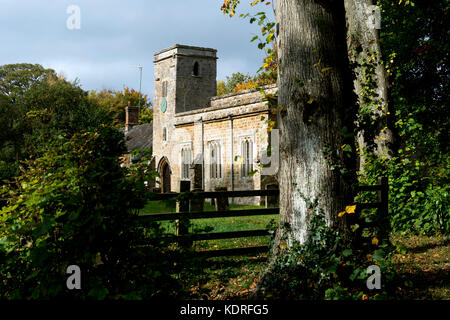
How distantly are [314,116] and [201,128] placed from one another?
71.4ft

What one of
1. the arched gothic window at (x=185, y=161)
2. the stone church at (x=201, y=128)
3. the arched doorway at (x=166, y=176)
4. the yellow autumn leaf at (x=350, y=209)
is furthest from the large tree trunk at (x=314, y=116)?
the arched doorway at (x=166, y=176)

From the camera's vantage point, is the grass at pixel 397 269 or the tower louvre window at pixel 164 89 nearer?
the grass at pixel 397 269

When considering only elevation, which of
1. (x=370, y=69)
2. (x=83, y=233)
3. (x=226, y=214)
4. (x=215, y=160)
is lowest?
(x=226, y=214)

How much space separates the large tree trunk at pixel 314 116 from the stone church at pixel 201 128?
576 inches

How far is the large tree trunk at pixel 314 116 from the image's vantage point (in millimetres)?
4742

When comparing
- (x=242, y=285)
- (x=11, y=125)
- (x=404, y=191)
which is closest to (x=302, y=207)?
(x=242, y=285)

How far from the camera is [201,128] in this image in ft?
86.5

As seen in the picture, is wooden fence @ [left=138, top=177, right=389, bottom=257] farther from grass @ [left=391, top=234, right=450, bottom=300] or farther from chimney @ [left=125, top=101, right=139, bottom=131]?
chimney @ [left=125, top=101, right=139, bottom=131]

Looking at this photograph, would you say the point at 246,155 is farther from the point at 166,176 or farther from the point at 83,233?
the point at 83,233

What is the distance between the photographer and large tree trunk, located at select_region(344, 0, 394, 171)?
10.0 m

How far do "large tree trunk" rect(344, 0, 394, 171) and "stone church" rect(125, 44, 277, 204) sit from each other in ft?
31.6

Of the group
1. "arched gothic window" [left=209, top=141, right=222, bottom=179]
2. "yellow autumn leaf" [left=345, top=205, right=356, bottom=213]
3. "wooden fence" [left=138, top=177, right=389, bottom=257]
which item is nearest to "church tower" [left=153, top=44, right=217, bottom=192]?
"arched gothic window" [left=209, top=141, right=222, bottom=179]

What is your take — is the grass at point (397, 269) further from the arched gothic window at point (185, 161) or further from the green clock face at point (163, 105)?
the green clock face at point (163, 105)

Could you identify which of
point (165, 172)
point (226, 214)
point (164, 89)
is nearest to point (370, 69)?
point (226, 214)
